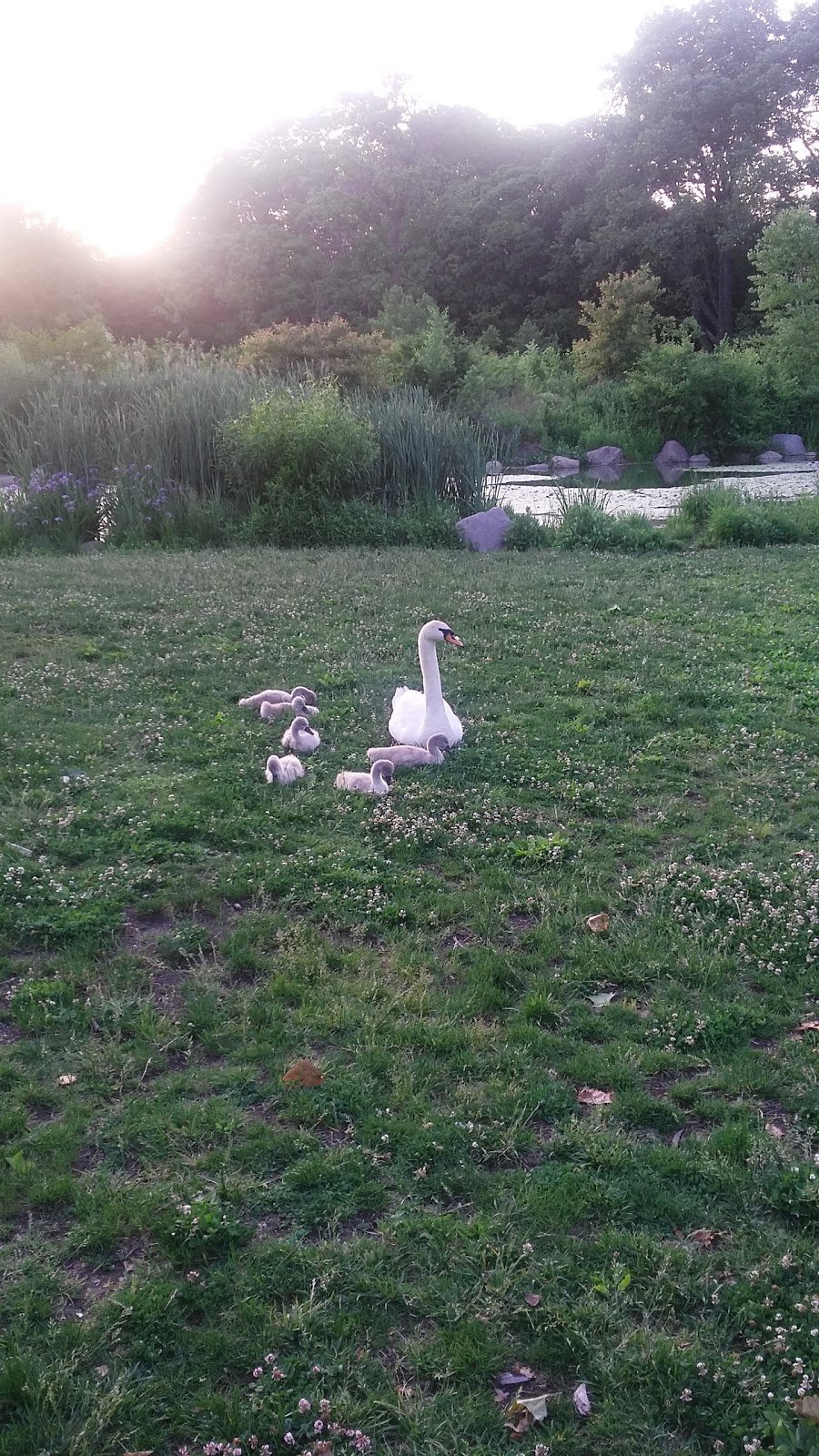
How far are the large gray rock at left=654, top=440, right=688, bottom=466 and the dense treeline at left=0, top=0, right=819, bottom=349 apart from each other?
1661 centimetres

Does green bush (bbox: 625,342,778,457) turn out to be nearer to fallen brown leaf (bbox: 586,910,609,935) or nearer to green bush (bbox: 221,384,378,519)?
green bush (bbox: 221,384,378,519)

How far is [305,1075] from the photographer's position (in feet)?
11.8

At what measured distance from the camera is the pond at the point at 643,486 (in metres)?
16.5

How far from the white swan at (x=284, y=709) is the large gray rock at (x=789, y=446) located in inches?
841

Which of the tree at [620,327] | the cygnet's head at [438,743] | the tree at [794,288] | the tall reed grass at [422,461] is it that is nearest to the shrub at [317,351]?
the tall reed grass at [422,461]

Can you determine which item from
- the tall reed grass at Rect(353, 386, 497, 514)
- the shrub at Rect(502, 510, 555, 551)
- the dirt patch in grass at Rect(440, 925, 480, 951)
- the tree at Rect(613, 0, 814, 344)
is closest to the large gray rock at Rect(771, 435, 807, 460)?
the tall reed grass at Rect(353, 386, 497, 514)

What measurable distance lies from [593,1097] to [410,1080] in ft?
2.09

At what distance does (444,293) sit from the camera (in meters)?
46.0

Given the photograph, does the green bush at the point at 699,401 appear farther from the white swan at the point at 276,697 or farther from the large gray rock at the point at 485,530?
the white swan at the point at 276,697

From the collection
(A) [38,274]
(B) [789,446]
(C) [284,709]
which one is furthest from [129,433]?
(A) [38,274]

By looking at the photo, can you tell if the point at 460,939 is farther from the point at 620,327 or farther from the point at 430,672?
the point at 620,327

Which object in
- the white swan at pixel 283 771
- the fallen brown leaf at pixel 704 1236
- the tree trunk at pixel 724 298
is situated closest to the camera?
the fallen brown leaf at pixel 704 1236

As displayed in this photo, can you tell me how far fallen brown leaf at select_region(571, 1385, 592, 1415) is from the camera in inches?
98.4

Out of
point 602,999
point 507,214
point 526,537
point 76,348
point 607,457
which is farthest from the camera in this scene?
point 507,214
